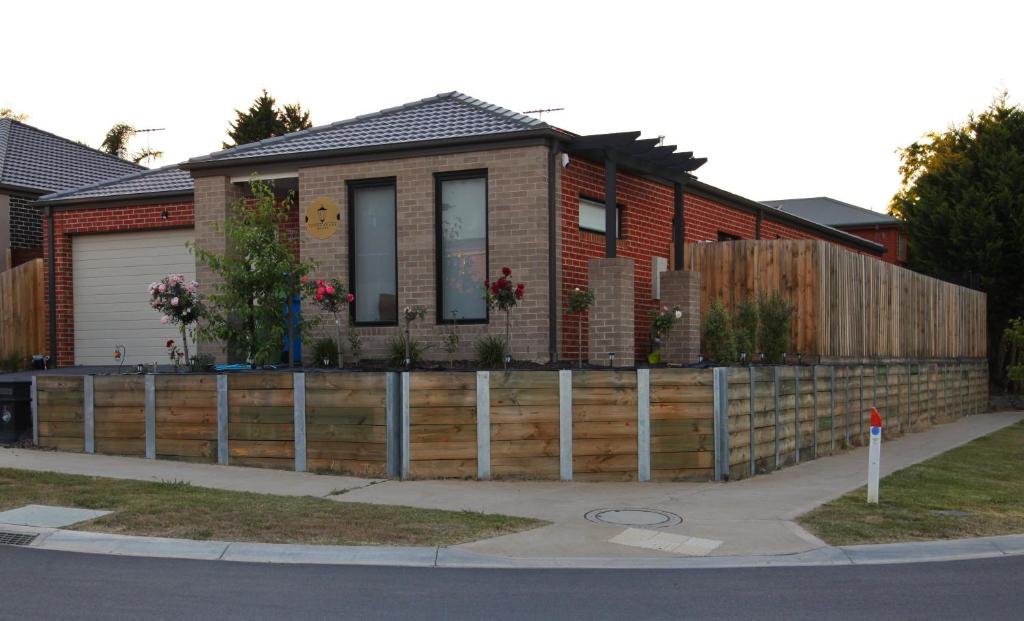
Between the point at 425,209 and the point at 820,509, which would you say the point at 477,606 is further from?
the point at 425,209

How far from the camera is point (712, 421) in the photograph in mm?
11852

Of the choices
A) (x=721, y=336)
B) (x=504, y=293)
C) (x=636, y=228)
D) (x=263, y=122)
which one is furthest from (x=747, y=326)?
(x=263, y=122)

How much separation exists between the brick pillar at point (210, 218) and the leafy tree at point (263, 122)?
26.9 metres

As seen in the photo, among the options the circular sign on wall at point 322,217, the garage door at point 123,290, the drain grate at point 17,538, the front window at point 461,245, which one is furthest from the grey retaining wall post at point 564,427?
the garage door at point 123,290

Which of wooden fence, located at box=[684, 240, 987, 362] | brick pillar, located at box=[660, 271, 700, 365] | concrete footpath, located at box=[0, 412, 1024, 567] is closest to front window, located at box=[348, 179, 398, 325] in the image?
concrete footpath, located at box=[0, 412, 1024, 567]

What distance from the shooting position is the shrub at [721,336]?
15.1 meters

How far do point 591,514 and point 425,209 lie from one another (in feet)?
23.0

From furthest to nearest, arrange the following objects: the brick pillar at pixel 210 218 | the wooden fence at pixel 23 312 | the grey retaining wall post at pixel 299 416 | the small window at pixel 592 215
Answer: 1. the wooden fence at pixel 23 312
2. the brick pillar at pixel 210 218
3. the small window at pixel 592 215
4. the grey retaining wall post at pixel 299 416

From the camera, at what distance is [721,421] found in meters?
11.9

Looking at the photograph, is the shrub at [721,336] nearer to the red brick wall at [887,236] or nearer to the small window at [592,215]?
the small window at [592,215]

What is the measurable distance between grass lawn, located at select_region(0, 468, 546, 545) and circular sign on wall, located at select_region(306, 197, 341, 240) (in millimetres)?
6275

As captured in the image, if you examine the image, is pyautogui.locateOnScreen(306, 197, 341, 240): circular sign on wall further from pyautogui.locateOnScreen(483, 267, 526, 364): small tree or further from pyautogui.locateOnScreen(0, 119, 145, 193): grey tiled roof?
pyautogui.locateOnScreen(0, 119, 145, 193): grey tiled roof

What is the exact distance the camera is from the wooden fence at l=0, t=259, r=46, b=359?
20.4m

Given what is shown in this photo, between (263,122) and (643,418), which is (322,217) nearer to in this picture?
(643,418)
